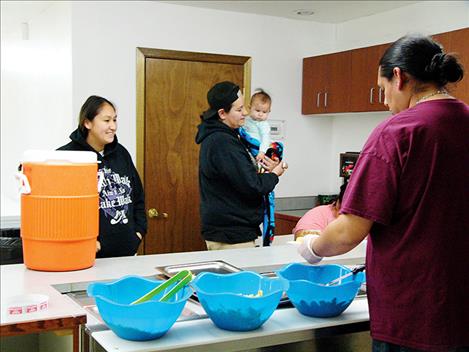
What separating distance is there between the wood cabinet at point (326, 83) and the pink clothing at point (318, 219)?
156 centimetres

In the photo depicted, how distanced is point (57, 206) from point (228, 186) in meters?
1.16

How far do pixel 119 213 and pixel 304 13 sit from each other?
2664mm

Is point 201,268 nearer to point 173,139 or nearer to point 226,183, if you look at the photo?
point 226,183

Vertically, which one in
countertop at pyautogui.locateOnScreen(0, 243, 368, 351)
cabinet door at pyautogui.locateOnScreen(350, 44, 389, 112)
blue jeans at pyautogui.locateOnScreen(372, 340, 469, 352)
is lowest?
blue jeans at pyautogui.locateOnScreen(372, 340, 469, 352)

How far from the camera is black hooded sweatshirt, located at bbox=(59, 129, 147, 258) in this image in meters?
2.48

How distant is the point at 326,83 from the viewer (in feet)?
15.4

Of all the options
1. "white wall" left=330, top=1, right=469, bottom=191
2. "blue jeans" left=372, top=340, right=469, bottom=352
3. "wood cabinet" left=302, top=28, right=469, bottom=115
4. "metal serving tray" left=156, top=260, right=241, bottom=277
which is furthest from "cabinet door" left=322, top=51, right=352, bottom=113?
"blue jeans" left=372, top=340, right=469, bottom=352

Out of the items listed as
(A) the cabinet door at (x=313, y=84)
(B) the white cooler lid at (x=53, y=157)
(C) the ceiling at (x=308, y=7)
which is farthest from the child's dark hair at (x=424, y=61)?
(A) the cabinet door at (x=313, y=84)

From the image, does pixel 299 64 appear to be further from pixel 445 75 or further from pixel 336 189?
pixel 445 75

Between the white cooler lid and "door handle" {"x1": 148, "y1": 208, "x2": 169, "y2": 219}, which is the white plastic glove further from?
"door handle" {"x1": 148, "y1": 208, "x2": 169, "y2": 219}

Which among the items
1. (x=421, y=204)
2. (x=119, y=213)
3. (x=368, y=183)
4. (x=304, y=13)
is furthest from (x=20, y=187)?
(x=304, y=13)

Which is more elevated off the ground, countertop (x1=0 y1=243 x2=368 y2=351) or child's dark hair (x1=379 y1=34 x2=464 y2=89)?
child's dark hair (x1=379 y1=34 x2=464 y2=89)

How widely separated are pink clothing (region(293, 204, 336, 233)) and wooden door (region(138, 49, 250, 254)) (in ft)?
4.91

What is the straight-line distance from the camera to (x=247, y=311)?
1437 millimetres
